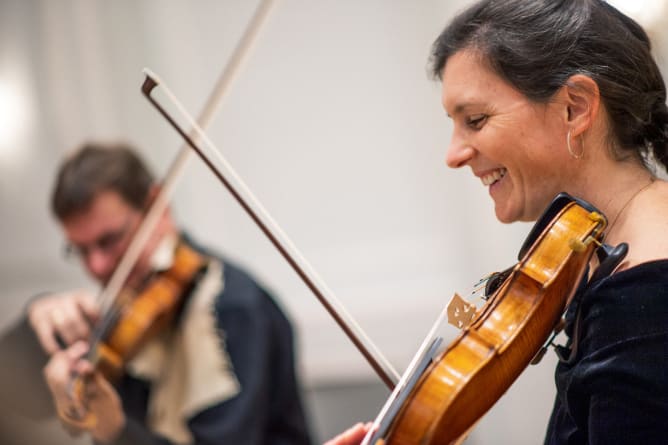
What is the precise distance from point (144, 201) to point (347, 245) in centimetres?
63

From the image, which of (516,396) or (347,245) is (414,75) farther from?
(516,396)

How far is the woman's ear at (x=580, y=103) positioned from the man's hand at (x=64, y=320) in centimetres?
100

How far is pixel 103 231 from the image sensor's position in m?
1.60

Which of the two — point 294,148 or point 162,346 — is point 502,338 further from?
point 294,148

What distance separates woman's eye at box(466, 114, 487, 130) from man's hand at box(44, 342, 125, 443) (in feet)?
2.61

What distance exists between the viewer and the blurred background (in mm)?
1829

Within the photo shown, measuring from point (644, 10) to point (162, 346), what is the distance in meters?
1.02

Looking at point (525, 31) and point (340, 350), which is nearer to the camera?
point (525, 31)

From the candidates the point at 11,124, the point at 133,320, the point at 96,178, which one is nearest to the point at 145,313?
the point at 133,320

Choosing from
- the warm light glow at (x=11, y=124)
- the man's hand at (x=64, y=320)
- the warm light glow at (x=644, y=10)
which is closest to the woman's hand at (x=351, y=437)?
the warm light glow at (x=644, y=10)

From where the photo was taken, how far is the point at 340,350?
2.12 metres

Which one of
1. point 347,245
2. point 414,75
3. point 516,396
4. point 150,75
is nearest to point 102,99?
point 347,245

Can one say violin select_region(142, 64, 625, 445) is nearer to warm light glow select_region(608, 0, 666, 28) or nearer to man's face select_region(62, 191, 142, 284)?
warm light glow select_region(608, 0, 666, 28)

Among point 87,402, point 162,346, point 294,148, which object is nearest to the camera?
point 87,402
